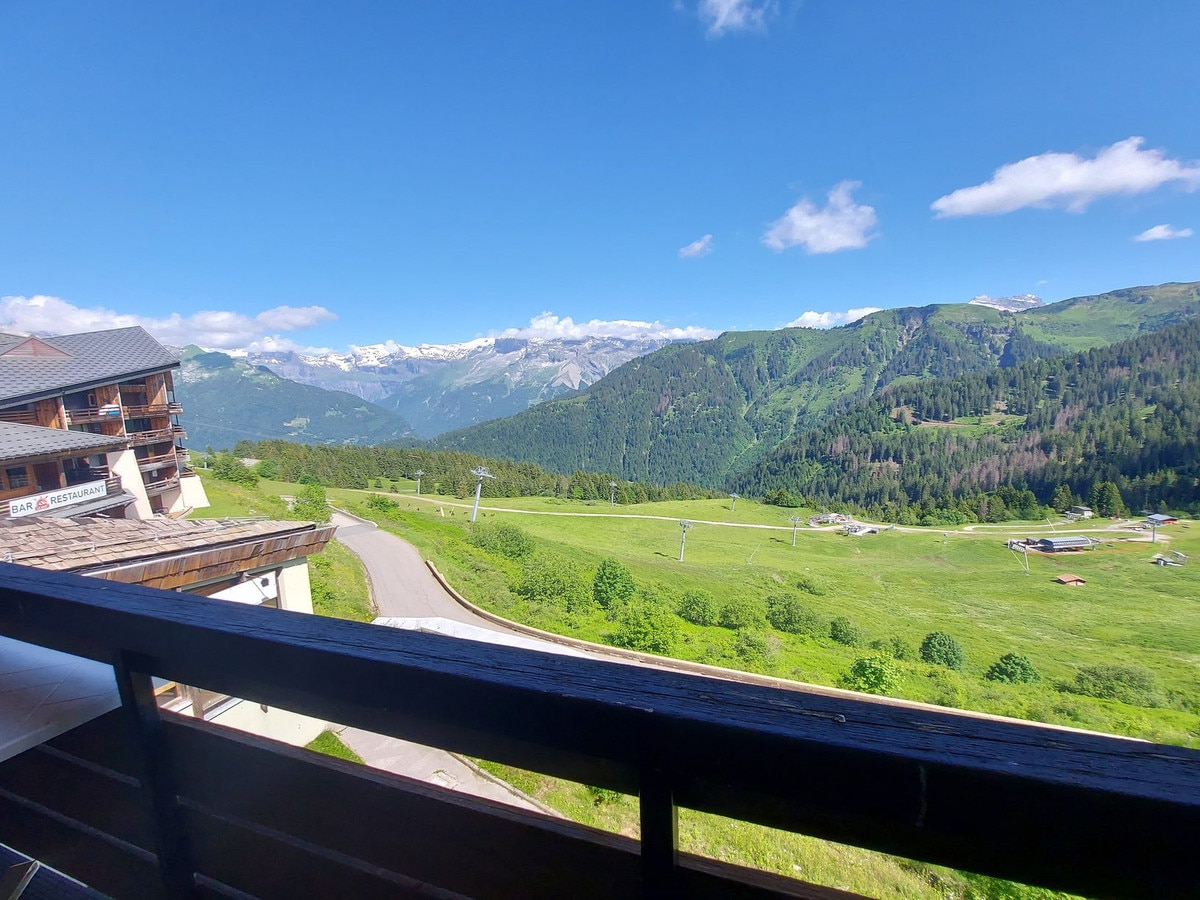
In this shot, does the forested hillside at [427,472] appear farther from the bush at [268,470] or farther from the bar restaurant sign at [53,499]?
the bar restaurant sign at [53,499]

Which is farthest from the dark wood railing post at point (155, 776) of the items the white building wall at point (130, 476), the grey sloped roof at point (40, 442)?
the white building wall at point (130, 476)

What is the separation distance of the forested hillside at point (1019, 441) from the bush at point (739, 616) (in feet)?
250

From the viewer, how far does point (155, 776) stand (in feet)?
4.61

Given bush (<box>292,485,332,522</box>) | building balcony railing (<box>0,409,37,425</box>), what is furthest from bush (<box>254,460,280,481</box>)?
building balcony railing (<box>0,409,37,425</box>)

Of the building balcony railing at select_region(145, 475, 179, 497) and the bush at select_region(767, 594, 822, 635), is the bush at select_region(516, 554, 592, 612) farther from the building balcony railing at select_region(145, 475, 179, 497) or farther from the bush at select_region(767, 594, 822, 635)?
the building balcony railing at select_region(145, 475, 179, 497)

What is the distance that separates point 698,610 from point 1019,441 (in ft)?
444

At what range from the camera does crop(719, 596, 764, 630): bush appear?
27.3 m

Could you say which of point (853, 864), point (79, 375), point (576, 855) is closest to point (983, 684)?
point (853, 864)

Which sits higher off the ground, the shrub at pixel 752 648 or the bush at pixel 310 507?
the bush at pixel 310 507

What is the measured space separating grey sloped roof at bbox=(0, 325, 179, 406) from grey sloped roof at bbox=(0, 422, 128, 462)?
3.56m

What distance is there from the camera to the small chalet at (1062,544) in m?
66.8

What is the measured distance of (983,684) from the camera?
2248 cm

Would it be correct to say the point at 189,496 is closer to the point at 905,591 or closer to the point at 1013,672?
the point at 1013,672

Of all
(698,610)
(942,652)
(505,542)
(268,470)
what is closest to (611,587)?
(698,610)
